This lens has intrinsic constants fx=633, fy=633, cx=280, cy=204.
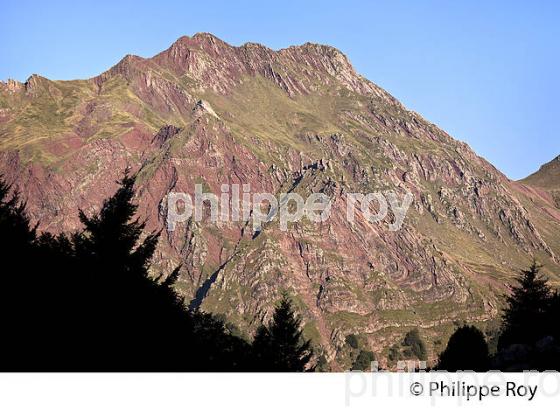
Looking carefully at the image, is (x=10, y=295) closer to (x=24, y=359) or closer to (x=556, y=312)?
(x=24, y=359)

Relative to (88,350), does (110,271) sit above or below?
above

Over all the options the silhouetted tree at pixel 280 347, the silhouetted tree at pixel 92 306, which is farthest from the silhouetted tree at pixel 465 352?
the silhouetted tree at pixel 92 306

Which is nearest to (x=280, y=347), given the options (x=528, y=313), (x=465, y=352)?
(x=465, y=352)

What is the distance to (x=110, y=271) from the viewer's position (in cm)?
4131

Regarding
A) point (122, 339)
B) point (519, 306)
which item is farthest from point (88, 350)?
point (519, 306)

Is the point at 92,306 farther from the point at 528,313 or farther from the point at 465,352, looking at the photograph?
the point at 528,313

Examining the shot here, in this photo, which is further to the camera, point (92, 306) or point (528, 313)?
point (528, 313)

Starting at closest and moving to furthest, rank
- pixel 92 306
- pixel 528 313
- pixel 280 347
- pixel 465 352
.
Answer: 1. pixel 92 306
2. pixel 280 347
3. pixel 465 352
4. pixel 528 313

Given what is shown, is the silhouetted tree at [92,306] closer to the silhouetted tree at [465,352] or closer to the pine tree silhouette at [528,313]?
the silhouetted tree at [465,352]

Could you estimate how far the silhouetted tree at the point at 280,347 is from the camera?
63544 mm

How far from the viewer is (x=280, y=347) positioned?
70.0 m
